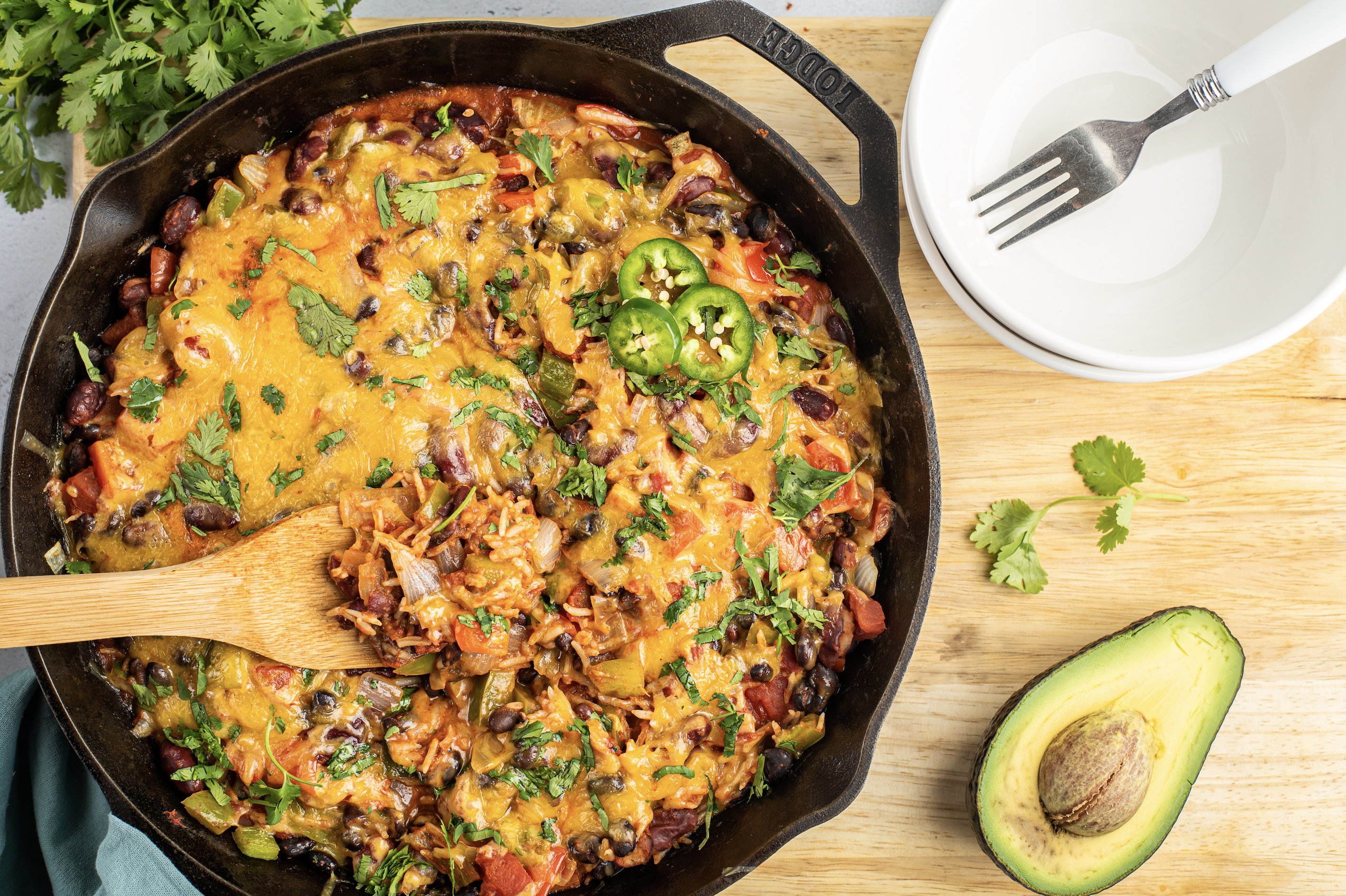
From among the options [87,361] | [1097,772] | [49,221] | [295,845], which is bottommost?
[295,845]

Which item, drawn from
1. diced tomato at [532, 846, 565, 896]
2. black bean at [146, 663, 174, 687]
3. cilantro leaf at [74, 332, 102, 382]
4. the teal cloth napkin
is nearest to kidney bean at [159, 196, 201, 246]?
cilantro leaf at [74, 332, 102, 382]

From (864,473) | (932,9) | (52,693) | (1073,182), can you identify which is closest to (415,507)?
(52,693)

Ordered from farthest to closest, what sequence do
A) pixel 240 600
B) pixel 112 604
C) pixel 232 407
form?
pixel 232 407
pixel 240 600
pixel 112 604

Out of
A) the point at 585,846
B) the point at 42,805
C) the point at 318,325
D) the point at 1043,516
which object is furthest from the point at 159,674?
the point at 1043,516

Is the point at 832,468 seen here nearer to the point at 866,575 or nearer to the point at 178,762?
the point at 866,575

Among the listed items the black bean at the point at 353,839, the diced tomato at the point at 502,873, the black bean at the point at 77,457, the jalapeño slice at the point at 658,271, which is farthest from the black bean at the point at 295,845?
the jalapeño slice at the point at 658,271

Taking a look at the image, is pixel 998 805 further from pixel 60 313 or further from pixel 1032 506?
pixel 60 313

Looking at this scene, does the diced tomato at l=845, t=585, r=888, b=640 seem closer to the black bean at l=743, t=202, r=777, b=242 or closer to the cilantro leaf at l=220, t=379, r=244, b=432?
the black bean at l=743, t=202, r=777, b=242
